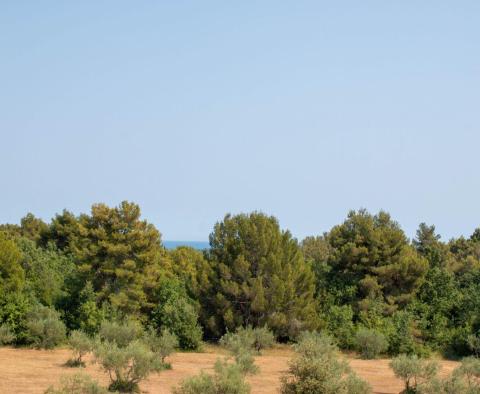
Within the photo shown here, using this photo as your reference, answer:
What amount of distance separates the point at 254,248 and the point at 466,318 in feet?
48.2

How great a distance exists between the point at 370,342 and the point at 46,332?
18533 mm

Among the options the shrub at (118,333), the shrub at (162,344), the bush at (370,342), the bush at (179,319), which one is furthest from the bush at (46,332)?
the bush at (370,342)

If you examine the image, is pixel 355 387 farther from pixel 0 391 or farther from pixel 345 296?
pixel 345 296

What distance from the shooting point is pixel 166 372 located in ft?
99.4

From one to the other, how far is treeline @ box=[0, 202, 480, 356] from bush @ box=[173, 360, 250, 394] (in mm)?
20418

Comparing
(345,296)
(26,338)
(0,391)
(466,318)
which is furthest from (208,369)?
(466,318)

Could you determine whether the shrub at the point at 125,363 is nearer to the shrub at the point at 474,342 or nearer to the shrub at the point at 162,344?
the shrub at the point at 162,344

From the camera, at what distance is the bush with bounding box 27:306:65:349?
38906 mm

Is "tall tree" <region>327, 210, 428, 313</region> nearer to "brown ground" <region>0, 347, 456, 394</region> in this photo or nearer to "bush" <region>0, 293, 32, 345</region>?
"brown ground" <region>0, 347, 456, 394</region>

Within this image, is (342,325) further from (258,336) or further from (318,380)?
(318,380)

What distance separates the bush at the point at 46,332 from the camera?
1532 inches

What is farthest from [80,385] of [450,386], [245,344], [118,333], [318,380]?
[245,344]

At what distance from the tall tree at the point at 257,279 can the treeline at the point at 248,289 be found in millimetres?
68

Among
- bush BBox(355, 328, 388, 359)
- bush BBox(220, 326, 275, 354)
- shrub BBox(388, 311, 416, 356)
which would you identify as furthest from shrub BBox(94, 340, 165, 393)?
shrub BBox(388, 311, 416, 356)
